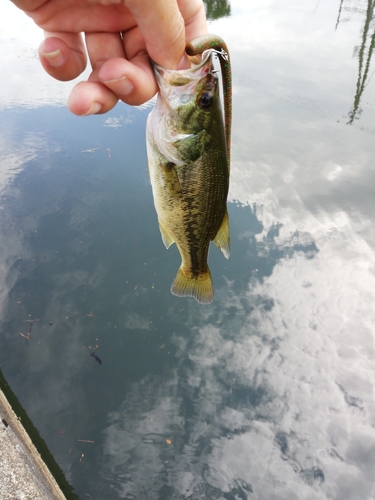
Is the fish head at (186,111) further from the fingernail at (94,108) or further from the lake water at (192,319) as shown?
the lake water at (192,319)

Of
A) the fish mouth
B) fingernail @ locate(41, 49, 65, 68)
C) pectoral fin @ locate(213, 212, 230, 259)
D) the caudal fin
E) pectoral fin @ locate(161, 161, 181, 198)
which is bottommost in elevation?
the caudal fin

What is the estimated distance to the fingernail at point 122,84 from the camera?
1211mm

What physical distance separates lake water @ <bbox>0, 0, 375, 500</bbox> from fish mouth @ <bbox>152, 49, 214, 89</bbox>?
2.85 m

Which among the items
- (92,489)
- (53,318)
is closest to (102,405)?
(92,489)

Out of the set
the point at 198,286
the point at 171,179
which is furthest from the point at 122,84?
the point at 198,286

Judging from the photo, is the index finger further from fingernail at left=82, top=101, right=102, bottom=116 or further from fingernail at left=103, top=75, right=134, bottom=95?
fingernail at left=82, top=101, right=102, bottom=116

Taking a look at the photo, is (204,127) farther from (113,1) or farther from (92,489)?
(92,489)

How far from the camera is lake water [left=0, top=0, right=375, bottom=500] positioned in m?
3.03

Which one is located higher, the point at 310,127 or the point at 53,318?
the point at 310,127

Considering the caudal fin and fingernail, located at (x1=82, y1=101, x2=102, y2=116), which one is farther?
the caudal fin

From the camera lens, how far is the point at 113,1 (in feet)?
4.19

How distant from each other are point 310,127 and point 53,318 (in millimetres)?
5419

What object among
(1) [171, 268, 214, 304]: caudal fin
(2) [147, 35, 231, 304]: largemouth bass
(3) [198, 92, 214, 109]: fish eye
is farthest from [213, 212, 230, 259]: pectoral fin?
(3) [198, 92, 214, 109]: fish eye

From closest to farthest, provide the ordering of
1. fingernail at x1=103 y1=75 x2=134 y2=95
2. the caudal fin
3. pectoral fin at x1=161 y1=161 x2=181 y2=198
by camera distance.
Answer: fingernail at x1=103 y1=75 x2=134 y2=95 < pectoral fin at x1=161 y1=161 x2=181 y2=198 < the caudal fin
